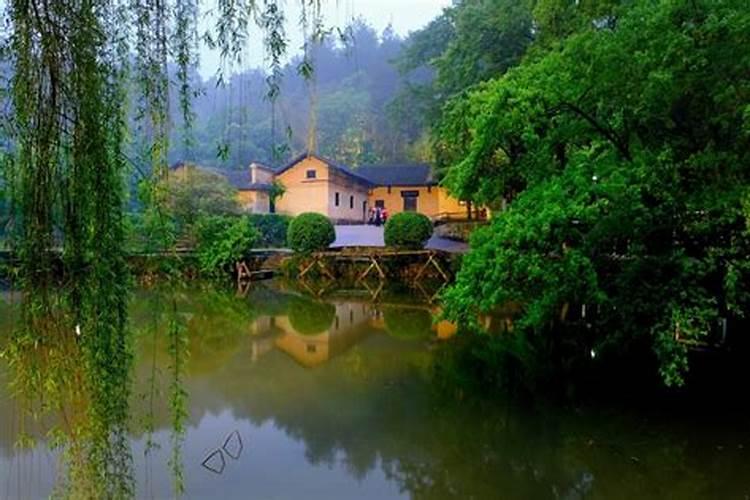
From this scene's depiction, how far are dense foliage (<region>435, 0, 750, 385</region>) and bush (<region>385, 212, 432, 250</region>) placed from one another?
1295cm

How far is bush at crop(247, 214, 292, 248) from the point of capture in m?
28.1

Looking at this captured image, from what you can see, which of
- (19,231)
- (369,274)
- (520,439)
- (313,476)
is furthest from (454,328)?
(19,231)

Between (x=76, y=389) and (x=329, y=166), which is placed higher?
(x=329, y=166)

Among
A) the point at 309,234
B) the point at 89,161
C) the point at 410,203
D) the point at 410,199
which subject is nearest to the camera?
the point at 89,161

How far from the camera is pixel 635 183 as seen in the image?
7.21 meters

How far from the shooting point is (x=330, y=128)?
48.6 meters

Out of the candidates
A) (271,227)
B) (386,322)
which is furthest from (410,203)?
(386,322)

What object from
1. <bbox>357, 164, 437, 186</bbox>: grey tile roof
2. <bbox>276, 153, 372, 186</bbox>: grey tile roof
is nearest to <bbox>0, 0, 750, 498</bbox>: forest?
<bbox>276, 153, 372, 186</bbox>: grey tile roof

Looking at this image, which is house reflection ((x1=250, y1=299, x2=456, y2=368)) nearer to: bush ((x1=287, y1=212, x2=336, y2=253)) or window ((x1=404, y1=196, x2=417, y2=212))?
bush ((x1=287, y1=212, x2=336, y2=253))

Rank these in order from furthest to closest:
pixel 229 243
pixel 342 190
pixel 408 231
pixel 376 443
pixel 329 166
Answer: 1. pixel 342 190
2. pixel 329 166
3. pixel 229 243
4. pixel 408 231
5. pixel 376 443

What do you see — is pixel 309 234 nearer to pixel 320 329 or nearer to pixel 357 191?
pixel 320 329

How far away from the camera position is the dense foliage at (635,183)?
6.77 meters

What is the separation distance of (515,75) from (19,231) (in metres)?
8.89

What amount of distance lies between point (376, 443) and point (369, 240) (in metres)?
19.5
